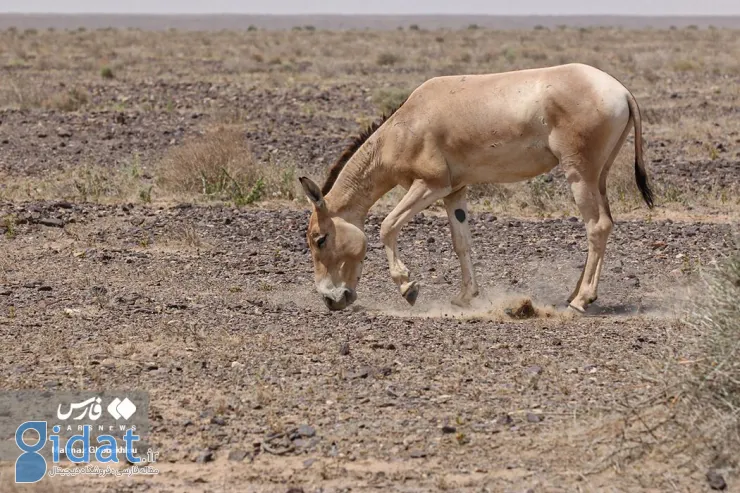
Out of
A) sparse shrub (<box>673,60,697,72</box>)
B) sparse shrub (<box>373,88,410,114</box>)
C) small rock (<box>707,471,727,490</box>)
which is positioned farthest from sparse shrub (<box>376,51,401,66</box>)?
small rock (<box>707,471,727,490</box>)

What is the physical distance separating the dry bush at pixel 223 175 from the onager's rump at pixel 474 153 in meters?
4.16

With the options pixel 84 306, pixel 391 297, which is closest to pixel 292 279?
pixel 391 297

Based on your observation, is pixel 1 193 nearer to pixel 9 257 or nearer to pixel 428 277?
pixel 9 257

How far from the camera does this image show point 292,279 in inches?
398

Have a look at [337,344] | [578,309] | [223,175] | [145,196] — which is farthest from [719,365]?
[223,175]

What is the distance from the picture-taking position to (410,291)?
895 cm

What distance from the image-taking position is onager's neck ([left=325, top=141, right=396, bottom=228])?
933cm

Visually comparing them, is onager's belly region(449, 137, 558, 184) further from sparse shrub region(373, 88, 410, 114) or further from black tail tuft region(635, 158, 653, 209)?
sparse shrub region(373, 88, 410, 114)

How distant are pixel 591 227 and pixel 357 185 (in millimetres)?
2030

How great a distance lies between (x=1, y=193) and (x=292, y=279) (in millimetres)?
5447

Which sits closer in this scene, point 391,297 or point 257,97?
point 391,297

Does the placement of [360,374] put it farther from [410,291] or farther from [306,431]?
[410,291]

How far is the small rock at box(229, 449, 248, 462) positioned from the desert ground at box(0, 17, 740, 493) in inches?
0.6

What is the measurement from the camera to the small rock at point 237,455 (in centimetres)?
576
